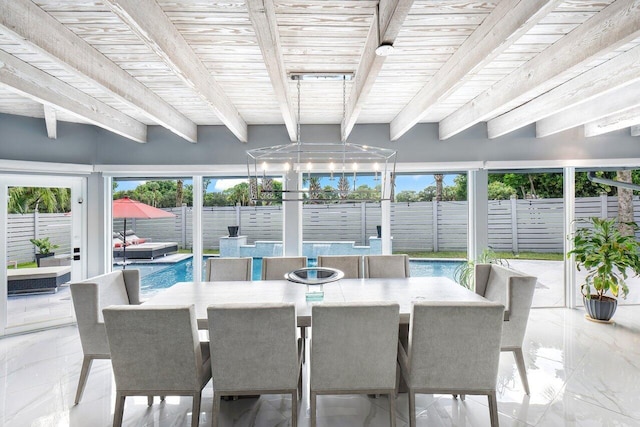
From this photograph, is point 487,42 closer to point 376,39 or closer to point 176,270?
point 376,39

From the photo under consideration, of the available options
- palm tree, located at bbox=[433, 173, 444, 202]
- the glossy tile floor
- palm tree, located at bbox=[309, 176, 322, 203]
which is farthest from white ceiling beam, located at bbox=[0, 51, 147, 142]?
palm tree, located at bbox=[433, 173, 444, 202]

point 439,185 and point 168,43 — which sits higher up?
point 168,43

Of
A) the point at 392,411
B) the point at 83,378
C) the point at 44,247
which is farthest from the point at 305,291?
the point at 44,247

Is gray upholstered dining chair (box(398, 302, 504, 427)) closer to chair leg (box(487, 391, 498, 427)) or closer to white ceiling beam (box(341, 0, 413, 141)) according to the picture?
chair leg (box(487, 391, 498, 427))

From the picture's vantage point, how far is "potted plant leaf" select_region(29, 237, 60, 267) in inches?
155

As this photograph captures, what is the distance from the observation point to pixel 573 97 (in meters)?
2.78

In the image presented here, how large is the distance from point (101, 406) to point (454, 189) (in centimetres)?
434

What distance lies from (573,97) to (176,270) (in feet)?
15.7

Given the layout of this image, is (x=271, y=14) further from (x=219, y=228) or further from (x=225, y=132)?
(x=219, y=228)

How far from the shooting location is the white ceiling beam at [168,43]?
149cm

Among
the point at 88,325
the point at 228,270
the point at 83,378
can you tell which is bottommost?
the point at 83,378

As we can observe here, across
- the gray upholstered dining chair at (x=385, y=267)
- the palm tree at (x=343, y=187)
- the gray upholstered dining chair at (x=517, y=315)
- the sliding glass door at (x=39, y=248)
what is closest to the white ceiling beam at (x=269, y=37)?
the palm tree at (x=343, y=187)

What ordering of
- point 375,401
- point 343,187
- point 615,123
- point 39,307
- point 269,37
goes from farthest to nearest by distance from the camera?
point 39,307 < point 615,123 < point 343,187 < point 375,401 < point 269,37

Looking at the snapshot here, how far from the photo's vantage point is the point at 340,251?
470cm
